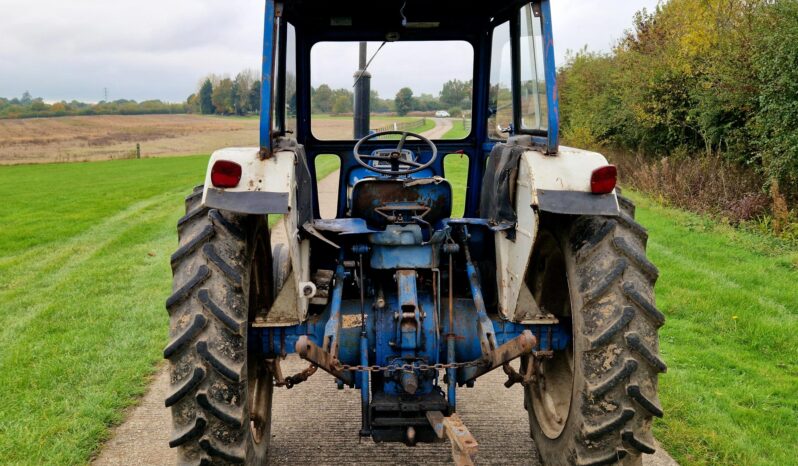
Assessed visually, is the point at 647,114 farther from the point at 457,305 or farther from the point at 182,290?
the point at 182,290

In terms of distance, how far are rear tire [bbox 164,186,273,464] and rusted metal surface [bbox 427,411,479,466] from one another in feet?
2.73

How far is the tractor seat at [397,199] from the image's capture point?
3.71 m

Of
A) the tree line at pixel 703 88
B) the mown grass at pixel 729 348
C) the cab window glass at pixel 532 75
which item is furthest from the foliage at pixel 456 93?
the tree line at pixel 703 88

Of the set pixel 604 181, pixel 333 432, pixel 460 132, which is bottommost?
pixel 333 432

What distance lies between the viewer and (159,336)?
20.7 feet

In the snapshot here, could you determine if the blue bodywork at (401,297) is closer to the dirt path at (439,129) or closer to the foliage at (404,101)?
the dirt path at (439,129)

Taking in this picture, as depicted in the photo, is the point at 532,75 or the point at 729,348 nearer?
the point at 532,75

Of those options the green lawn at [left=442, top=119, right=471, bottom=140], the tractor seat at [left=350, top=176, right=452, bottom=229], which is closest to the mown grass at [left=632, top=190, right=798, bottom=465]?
the tractor seat at [left=350, top=176, right=452, bottom=229]

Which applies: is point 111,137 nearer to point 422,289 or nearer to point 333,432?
point 333,432

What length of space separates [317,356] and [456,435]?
2.15ft

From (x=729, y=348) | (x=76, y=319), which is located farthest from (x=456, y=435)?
(x=76, y=319)

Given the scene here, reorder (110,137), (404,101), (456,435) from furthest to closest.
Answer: (110,137)
(404,101)
(456,435)

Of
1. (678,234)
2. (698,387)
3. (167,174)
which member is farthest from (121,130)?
(698,387)

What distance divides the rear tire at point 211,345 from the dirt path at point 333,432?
3.26 ft
